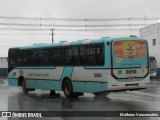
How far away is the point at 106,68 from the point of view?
697 inches

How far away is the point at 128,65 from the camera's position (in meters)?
17.8

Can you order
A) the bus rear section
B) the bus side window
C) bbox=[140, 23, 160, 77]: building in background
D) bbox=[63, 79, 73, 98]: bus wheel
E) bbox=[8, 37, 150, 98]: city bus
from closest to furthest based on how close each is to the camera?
1. the bus rear section
2. bbox=[8, 37, 150, 98]: city bus
3. the bus side window
4. bbox=[63, 79, 73, 98]: bus wheel
5. bbox=[140, 23, 160, 77]: building in background

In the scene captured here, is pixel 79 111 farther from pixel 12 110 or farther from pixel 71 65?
pixel 71 65

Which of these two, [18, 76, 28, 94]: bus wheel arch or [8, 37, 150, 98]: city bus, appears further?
[18, 76, 28, 94]: bus wheel arch

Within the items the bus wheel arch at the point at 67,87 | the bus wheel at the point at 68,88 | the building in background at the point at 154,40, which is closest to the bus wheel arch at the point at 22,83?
the bus wheel arch at the point at 67,87

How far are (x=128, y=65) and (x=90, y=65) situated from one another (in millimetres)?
1931

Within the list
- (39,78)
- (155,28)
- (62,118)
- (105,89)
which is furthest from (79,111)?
(155,28)

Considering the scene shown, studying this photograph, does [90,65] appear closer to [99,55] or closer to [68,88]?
[99,55]

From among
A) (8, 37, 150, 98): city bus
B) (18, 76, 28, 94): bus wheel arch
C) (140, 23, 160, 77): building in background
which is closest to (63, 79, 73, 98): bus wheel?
(8, 37, 150, 98): city bus

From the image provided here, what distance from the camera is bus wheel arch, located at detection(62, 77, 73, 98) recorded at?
799 inches

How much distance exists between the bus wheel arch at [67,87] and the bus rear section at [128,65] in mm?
3305

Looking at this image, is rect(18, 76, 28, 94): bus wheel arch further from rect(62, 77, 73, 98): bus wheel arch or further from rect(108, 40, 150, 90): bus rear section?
rect(108, 40, 150, 90): bus rear section

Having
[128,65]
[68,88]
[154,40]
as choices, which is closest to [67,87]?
[68,88]

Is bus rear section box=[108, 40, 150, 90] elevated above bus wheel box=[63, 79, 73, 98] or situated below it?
above
